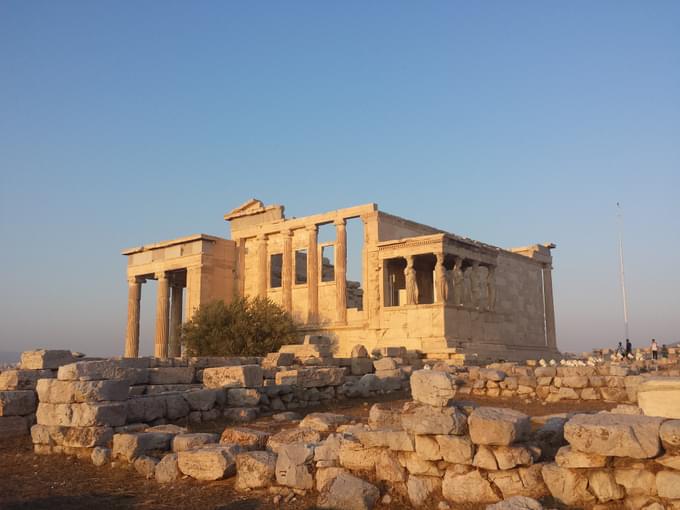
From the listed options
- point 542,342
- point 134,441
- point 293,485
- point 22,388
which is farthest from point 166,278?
point 293,485

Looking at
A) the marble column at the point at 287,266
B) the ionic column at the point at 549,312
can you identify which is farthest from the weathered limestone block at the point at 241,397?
the ionic column at the point at 549,312

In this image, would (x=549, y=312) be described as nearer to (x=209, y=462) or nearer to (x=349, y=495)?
(x=209, y=462)

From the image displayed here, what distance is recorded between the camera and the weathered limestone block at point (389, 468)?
6094 millimetres

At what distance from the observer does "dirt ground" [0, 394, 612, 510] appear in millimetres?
6297

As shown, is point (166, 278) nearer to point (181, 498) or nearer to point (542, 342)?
point (542, 342)

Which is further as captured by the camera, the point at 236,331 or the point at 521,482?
the point at 236,331

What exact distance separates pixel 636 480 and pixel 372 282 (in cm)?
2235

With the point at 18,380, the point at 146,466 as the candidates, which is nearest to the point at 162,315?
the point at 18,380

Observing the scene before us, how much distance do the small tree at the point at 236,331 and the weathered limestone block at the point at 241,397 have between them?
1183 centimetres

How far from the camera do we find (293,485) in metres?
6.43

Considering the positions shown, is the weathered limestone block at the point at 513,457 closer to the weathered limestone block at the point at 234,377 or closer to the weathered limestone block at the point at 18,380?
the weathered limestone block at the point at 234,377

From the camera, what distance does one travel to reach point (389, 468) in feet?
20.2

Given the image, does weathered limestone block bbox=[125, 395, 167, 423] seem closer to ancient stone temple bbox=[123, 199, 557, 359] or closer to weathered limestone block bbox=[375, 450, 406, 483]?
weathered limestone block bbox=[375, 450, 406, 483]

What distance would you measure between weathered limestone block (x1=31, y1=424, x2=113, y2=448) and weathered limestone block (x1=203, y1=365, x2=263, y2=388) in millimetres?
3231
